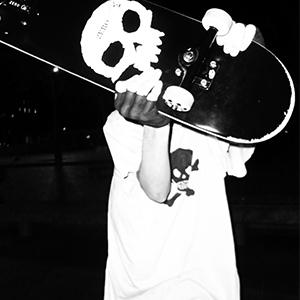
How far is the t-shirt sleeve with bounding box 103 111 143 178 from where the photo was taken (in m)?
1.23

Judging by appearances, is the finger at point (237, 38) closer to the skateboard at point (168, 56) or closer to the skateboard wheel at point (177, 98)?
the skateboard at point (168, 56)

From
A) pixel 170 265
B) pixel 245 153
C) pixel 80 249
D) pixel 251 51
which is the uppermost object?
pixel 251 51

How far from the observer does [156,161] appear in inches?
46.4

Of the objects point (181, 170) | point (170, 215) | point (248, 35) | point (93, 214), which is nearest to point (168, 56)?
point (248, 35)

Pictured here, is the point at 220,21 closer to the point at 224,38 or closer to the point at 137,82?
the point at 224,38

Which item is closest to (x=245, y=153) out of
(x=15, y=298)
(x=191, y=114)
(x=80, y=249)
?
(x=191, y=114)

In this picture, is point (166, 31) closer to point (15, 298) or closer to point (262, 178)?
point (15, 298)

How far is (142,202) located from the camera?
127 centimetres

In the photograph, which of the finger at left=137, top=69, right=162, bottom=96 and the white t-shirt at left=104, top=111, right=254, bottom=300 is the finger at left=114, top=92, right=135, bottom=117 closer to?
the finger at left=137, top=69, right=162, bottom=96

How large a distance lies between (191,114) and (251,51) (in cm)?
28

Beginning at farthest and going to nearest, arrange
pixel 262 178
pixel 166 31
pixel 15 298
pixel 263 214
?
pixel 262 178
pixel 263 214
pixel 15 298
pixel 166 31

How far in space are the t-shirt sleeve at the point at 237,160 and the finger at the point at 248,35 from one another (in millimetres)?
316

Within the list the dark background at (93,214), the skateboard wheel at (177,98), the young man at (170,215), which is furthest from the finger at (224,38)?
the dark background at (93,214)

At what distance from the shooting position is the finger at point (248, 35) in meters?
1.17
